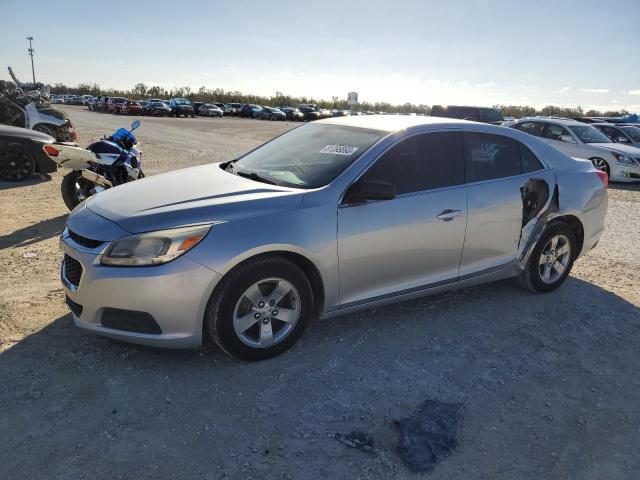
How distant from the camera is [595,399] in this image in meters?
3.11

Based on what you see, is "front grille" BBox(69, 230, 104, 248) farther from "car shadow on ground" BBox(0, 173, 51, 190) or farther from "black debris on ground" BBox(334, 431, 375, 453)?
"car shadow on ground" BBox(0, 173, 51, 190)

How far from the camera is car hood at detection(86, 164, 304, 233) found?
310cm

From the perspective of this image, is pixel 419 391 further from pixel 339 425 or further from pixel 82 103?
pixel 82 103

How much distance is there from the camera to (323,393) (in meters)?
3.04

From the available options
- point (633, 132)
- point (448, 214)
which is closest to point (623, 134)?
point (633, 132)

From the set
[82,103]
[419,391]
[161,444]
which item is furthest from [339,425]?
[82,103]

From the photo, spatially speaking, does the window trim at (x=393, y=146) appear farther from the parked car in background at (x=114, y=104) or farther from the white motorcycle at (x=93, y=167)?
the parked car in background at (x=114, y=104)

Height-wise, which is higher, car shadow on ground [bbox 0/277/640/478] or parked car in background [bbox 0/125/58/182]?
parked car in background [bbox 0/125/58/182]

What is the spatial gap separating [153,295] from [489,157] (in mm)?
2950

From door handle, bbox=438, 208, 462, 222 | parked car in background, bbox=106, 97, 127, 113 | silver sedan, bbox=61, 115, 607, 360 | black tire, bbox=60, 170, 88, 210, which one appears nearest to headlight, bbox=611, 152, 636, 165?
silver sedan, bbox=61, 115, 607, 360

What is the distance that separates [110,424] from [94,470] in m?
0.36

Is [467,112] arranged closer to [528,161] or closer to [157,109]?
[528,161]

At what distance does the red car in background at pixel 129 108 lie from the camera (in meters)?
46.8

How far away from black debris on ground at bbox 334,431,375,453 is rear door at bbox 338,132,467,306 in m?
1.07
